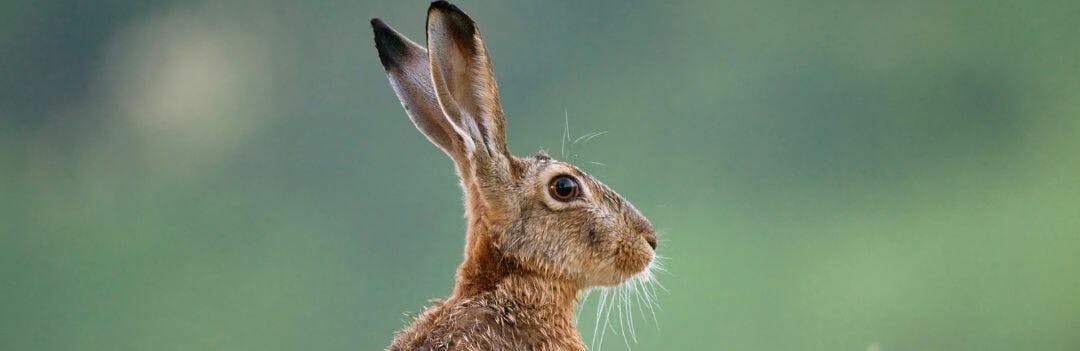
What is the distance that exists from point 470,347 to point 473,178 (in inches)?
11.1

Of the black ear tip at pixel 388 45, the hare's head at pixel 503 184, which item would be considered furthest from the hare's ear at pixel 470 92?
the black ear tip at pixel 388 45

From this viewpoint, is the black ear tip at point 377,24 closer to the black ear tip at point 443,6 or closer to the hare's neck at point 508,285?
the black ear tip at point 443,6

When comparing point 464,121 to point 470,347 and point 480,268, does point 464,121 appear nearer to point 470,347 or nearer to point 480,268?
point 480,268

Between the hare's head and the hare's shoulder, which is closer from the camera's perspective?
the hare's shoulder

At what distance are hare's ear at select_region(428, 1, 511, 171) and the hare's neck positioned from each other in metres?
0.11

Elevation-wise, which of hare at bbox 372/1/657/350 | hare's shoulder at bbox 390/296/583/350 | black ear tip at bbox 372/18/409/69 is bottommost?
hare's shoulder at bbox 390/296/583/350

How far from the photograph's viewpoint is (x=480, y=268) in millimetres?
1675

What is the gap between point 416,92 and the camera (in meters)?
1.72

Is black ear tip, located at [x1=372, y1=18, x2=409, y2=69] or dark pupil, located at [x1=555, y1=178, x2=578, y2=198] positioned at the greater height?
black ear tip, located at [x1=372, y1=18, x2=409, y2=69]

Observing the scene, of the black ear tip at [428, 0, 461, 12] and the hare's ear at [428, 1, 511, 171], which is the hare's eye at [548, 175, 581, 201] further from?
the black ear tip at [428, 0, 461, 12]

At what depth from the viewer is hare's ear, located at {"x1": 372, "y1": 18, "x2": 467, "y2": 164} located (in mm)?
1697

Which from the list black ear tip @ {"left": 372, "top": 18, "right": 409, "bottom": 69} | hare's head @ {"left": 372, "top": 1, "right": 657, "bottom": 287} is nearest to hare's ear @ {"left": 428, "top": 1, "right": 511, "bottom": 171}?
hare's head @ {"left": 372, "top": 1, "right": 657, "bottom": 287}

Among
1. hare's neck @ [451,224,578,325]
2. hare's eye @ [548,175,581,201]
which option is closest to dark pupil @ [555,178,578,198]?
hare's eye @ [548,175,581,201]

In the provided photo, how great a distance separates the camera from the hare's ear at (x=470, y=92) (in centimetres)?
160
